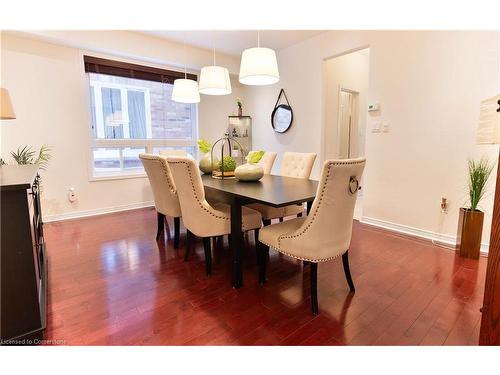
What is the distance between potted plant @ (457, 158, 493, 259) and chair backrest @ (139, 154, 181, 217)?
2.68m

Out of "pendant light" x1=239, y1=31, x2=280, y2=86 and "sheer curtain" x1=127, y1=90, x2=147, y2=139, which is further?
"sheer curtain" x1=127, y1=90, x2=147, y2=139

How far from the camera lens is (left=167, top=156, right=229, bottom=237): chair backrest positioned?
200cm

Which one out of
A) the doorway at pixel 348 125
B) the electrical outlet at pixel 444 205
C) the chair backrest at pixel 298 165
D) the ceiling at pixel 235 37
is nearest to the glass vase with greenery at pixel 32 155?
the ceiling at pixel 235 37

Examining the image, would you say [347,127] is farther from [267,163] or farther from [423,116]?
[267,163]

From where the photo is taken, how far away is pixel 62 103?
146 inches

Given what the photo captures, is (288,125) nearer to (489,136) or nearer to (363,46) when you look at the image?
(363,46)

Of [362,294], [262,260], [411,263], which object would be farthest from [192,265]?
[411,263]

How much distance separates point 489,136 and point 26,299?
2.85 metres

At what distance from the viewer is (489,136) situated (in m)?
1.81

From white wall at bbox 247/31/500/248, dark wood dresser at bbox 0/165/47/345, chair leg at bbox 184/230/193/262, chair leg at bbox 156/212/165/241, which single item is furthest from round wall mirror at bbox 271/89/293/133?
dark wood dresser at bbox 0/165/47/345

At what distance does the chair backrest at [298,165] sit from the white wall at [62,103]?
262 cm

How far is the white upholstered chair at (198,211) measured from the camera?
6.61 feet

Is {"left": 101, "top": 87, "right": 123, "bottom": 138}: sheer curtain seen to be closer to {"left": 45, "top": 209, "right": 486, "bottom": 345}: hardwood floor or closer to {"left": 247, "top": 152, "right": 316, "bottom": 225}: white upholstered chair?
{"left": 45, "top": 209, "right": 486, "bottom": 345}: hardwood floor

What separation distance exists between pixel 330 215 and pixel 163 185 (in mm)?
1604
